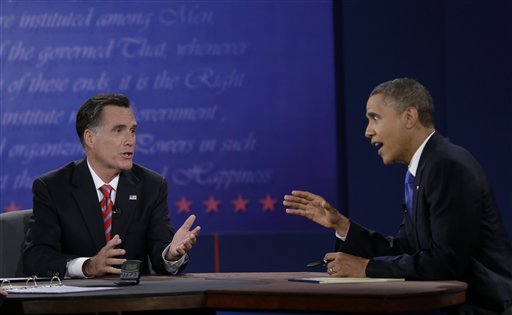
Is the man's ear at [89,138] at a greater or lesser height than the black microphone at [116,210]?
greater

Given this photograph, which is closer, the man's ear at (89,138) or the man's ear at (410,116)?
the man's ear at (410,116)

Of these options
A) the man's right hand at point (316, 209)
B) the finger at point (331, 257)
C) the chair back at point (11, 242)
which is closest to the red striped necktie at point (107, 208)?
the chair back at point (11, 242)

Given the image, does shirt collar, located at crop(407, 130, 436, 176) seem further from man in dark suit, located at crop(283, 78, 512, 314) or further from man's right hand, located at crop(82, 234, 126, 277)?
man's right hand, located at crop(82, 234, 126, 277)

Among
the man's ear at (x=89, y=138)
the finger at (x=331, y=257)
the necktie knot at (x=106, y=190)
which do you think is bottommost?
the finger at (x=331, y=257)

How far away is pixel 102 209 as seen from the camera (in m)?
3.90

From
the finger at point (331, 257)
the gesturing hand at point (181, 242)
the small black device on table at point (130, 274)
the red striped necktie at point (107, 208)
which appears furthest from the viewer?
the red striped necktie at point (107, 208)

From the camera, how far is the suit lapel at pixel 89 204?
3834 mm

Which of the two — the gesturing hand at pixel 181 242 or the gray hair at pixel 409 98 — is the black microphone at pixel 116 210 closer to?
the gesturing hand at pixel 181 242

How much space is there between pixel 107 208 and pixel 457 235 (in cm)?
146

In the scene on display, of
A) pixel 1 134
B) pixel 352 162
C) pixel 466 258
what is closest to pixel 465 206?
pixel 466 258

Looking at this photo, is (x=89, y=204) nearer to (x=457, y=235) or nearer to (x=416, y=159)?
(x=416, y=159)

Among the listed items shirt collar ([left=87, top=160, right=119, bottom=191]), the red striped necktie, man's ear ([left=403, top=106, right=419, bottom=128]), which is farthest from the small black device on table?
man's ear ([left=403, top=106, right=419, bottom=128])

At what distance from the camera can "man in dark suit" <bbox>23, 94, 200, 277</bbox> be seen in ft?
12.3

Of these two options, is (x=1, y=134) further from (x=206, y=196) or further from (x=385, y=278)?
(x=385, y=278)
